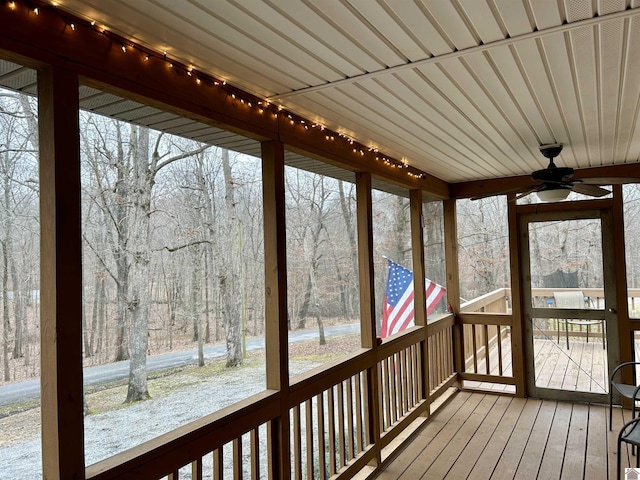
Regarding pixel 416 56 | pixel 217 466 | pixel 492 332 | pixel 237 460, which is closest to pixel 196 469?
pixel 217 466

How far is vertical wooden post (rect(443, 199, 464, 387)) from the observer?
5.97 metres

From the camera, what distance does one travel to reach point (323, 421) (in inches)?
126

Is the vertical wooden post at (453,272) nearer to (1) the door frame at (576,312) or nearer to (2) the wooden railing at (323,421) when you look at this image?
(2) the wooden railing at (323,421)

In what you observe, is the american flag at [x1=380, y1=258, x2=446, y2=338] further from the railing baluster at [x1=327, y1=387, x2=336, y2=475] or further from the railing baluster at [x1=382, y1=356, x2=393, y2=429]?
the railing baluster at [x1=327, y1=387, x2=336, y2=475]

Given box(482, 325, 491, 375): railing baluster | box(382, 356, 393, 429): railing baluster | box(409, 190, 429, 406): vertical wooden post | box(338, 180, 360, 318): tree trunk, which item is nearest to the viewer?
box(382, 356, 393, 429): railing baluster

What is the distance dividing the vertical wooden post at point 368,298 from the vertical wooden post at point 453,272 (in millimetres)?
2473

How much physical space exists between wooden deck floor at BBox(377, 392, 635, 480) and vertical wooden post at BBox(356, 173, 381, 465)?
1.37ft

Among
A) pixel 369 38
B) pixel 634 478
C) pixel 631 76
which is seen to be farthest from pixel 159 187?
pixel 634 478

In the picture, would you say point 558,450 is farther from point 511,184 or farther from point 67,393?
point 67,393

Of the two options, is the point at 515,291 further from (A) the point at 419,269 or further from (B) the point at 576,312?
(A) the point at 419,269

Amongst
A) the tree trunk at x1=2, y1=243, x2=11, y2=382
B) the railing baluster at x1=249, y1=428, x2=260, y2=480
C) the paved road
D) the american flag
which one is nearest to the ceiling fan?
the american flag

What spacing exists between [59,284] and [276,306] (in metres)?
1.32

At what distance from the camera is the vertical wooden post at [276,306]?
106 inches

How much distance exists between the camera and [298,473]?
2.85 metres
